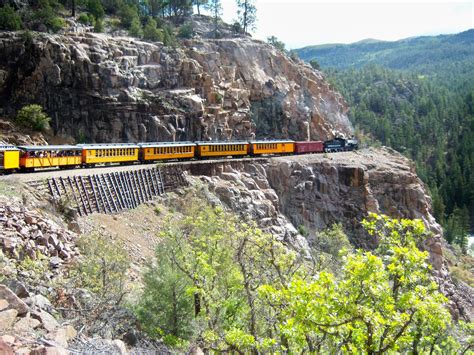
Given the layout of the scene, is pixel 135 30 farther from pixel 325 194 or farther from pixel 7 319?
pixel 7 319

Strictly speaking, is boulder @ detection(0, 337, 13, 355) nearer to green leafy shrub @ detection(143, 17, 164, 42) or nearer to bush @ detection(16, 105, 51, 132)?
bush @ detection(16, 105, 51, 132)

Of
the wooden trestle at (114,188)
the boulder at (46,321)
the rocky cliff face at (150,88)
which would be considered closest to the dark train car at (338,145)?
the rocky cliff face at (150,88)

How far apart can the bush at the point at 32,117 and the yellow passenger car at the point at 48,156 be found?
14.2 meters

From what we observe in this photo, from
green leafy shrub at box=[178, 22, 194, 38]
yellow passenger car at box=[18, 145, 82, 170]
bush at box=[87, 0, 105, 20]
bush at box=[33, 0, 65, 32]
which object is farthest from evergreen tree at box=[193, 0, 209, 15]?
yellow passenger car at box=[18, 145, 82, 170]

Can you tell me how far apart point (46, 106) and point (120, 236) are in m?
27.8

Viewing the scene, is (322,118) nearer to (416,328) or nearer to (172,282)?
(172,282)

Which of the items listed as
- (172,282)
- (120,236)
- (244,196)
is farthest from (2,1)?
(172,282)

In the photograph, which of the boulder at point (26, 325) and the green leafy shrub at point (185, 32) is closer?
the boulder at point (26, 325)

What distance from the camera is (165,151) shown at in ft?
135

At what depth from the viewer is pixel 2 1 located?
5688 cm

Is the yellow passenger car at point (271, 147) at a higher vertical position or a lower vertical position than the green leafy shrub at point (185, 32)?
lower

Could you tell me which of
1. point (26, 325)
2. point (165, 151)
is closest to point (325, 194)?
point (165, 151)

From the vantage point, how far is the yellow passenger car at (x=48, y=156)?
29841 mm

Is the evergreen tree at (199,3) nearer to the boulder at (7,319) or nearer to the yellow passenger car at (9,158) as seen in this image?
the yellow passenger car at (9,158)
